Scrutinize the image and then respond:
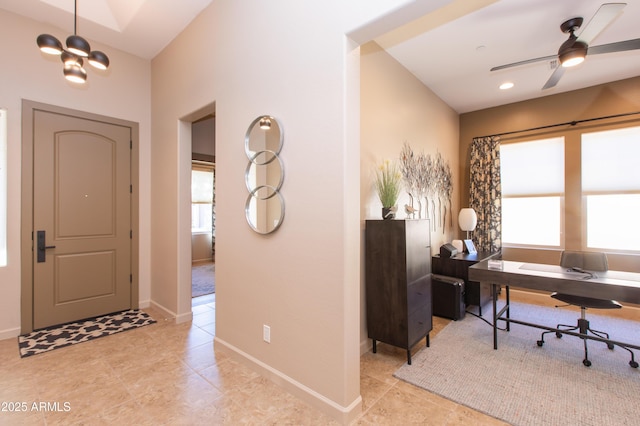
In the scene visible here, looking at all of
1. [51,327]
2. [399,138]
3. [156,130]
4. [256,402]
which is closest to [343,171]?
[256,402]

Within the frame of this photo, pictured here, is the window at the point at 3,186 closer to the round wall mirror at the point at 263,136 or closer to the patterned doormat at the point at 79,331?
the patterned doormat at the point at 79,331

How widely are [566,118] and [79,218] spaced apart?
6789mm

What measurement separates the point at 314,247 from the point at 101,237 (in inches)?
123

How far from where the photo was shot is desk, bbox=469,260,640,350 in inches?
86.4

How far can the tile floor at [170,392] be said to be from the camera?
1858 mm

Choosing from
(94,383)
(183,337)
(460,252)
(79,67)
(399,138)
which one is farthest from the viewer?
(460,252)

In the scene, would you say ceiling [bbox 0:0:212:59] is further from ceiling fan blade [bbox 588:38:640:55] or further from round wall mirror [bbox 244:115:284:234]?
ceiling fan blade [bbox 588:38:640:55]

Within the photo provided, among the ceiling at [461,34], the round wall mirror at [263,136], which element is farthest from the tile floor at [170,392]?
the ceiling at [461,34]

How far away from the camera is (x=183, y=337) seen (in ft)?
9.98

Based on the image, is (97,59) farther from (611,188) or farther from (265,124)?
(611,188)

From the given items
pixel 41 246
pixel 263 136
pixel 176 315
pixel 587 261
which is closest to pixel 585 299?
pixel 587 261

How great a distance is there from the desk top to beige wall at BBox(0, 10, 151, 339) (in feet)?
15.5

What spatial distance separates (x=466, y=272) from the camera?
369 centimetres

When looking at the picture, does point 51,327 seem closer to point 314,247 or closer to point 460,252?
point 314,247
